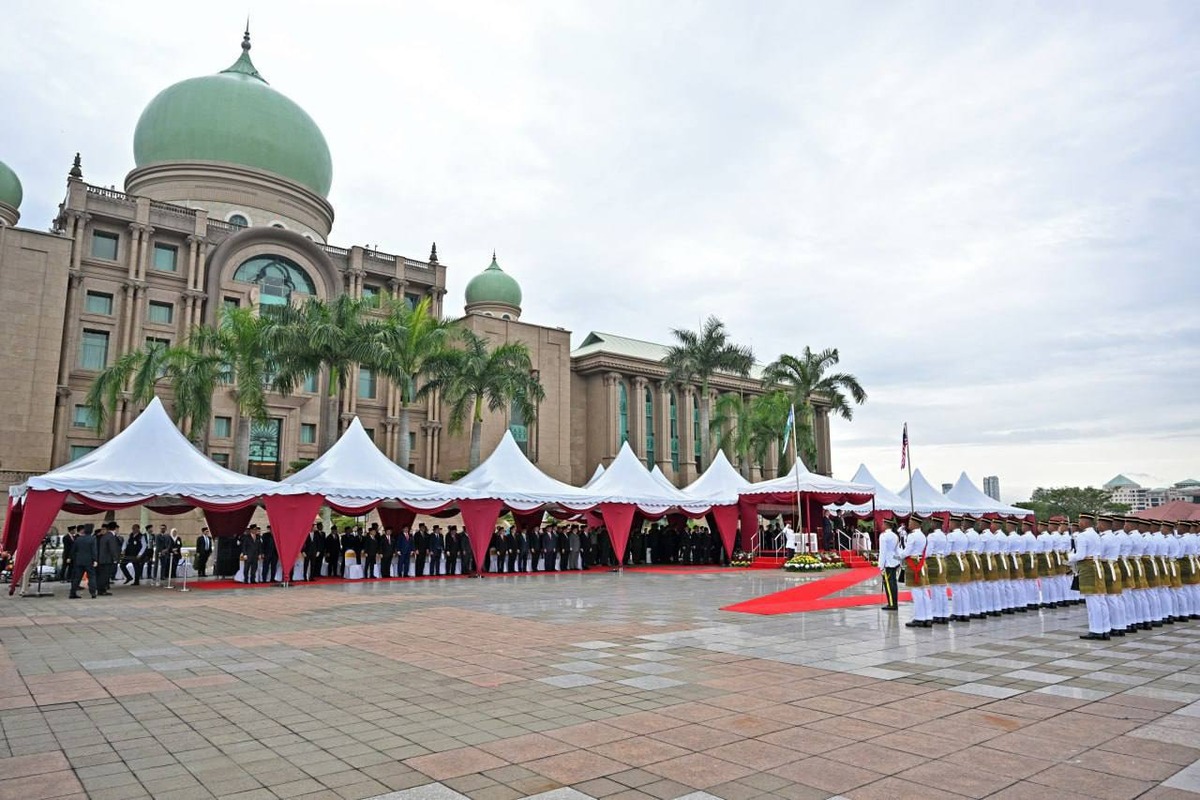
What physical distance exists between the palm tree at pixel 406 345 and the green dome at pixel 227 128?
20003 millimetres

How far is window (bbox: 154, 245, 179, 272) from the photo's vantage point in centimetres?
3934

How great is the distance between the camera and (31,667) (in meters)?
8.29

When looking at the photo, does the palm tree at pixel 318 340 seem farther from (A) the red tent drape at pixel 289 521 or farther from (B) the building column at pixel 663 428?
(B) the building column at pixel 663 428

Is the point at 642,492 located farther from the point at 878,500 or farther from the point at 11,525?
the point at 11,525

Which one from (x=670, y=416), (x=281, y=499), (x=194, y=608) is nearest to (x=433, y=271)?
(x=670, y=416)

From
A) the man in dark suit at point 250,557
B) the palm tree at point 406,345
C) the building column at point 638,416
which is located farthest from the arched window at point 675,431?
the man in dark suit at point 250,557

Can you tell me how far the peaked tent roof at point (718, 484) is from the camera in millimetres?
28469

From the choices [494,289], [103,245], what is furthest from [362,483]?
[494,289]

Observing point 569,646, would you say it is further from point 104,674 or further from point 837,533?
point 837,533

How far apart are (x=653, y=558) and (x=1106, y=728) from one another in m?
25.0

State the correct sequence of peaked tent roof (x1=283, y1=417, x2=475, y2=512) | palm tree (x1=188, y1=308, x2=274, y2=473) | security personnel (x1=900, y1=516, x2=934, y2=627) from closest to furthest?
1. security personnel (x1=900, y1=516, x2=934, y2=627)
2. peaked tent roof (x1=283, y1=417, x2=475, y2=512)
3. palm tree (x1=188, y1=308, x2=274, y2=473)

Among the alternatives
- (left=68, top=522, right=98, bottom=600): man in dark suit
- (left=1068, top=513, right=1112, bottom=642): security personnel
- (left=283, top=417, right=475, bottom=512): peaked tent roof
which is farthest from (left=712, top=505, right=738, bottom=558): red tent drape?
(left=68, top=522, right=98, bottom=600): man in dark suit

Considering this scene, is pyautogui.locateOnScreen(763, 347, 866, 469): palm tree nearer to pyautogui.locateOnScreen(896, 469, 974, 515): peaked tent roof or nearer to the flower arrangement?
pyautogui.locateOnScreen(896, 469, 974, 515): peaked tent roof

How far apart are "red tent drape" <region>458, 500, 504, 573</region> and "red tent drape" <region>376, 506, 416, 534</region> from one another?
391 centimetres
